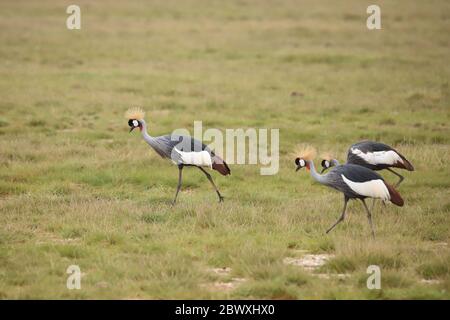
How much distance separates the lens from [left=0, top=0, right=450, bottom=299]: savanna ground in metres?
6.34

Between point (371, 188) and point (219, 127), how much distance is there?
5.85 m

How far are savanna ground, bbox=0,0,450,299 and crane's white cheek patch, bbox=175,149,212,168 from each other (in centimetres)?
51

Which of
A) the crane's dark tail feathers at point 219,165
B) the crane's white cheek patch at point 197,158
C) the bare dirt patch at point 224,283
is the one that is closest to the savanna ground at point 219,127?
the bare dirt patch at point 224,283

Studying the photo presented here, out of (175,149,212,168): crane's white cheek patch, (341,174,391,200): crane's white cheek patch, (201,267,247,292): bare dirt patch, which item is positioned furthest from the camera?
(175,149,212,168): crane's white cheek patch

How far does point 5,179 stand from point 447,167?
6466 millimetres

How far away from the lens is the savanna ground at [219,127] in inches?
250

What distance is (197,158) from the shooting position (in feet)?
28.5

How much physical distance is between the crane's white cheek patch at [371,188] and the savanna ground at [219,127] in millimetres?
467

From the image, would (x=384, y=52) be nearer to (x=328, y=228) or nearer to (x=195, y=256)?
(x=328, y=228)

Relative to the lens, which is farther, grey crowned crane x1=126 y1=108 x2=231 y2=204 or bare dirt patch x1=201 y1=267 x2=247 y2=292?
grey crowned crane x1=126 y1=108 x2=231 y2=204

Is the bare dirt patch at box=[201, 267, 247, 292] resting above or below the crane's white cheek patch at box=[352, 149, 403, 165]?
below

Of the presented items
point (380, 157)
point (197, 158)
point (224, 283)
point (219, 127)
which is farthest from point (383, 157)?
point (219, 127)

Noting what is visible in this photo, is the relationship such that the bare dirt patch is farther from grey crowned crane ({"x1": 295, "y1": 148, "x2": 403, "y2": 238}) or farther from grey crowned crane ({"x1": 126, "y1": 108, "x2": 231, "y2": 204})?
grey crowned crane ({"x1": 126, "y1": 108, "x2": 231, "y2": 204})

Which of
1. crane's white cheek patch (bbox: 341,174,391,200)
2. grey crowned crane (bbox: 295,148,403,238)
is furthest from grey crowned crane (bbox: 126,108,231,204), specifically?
crane's white cheek patch (bbox: 341,174,391,200)
